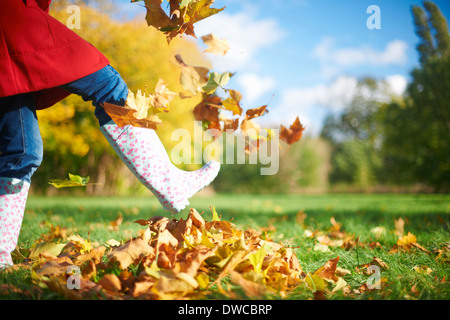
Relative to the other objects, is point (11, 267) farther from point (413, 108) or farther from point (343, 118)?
point (343, 118)

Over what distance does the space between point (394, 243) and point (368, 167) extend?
18.5 meters

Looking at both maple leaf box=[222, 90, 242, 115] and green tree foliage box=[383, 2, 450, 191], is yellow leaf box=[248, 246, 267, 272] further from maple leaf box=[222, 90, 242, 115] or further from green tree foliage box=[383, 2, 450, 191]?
green tree foliage box=[383, 2, 450, 191]

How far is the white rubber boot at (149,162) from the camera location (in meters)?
1.16

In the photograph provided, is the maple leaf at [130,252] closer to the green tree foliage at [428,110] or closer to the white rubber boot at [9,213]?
the white rubber boot at [9,213]

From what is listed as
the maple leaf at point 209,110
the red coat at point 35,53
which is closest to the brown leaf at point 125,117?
the red coat at point 35,53

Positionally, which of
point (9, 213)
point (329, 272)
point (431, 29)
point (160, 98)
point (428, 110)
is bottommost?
point (329, 272)

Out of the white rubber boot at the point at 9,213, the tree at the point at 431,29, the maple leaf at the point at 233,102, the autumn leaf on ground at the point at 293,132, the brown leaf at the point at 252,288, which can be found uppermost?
the tree at the point at 431,29

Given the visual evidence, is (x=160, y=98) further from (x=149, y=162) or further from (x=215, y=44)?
(x=215, y=44)

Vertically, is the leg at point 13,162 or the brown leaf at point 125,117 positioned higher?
the brown leaf at point 125,117

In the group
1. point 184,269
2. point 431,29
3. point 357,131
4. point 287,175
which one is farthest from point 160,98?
point 357,131

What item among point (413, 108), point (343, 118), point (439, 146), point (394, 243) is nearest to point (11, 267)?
point (394, 243)

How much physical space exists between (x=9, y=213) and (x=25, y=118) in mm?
366

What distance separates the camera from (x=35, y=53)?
3.45 ft

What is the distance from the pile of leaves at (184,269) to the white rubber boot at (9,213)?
0.09 m
